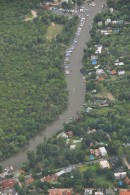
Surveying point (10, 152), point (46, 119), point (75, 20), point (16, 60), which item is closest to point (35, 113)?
point (46, 119)

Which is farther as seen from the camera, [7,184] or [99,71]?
[99,71]

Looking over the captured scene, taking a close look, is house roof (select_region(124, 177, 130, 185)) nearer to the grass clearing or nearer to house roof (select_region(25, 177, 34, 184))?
house roof (select_region(25, 177, 34, 184))

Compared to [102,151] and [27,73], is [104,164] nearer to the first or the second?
[102,151]

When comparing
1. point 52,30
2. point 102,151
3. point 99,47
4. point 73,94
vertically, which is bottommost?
point 102,151

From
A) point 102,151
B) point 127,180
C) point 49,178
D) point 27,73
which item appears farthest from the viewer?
point 27,73

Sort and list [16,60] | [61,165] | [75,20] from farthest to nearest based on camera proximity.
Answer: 1. [75,20]
2. [16,60]
3. [61,165]

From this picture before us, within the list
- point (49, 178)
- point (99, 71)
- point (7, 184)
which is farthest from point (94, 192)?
point (99, 71)

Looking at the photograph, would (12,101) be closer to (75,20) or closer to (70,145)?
(70,145)
